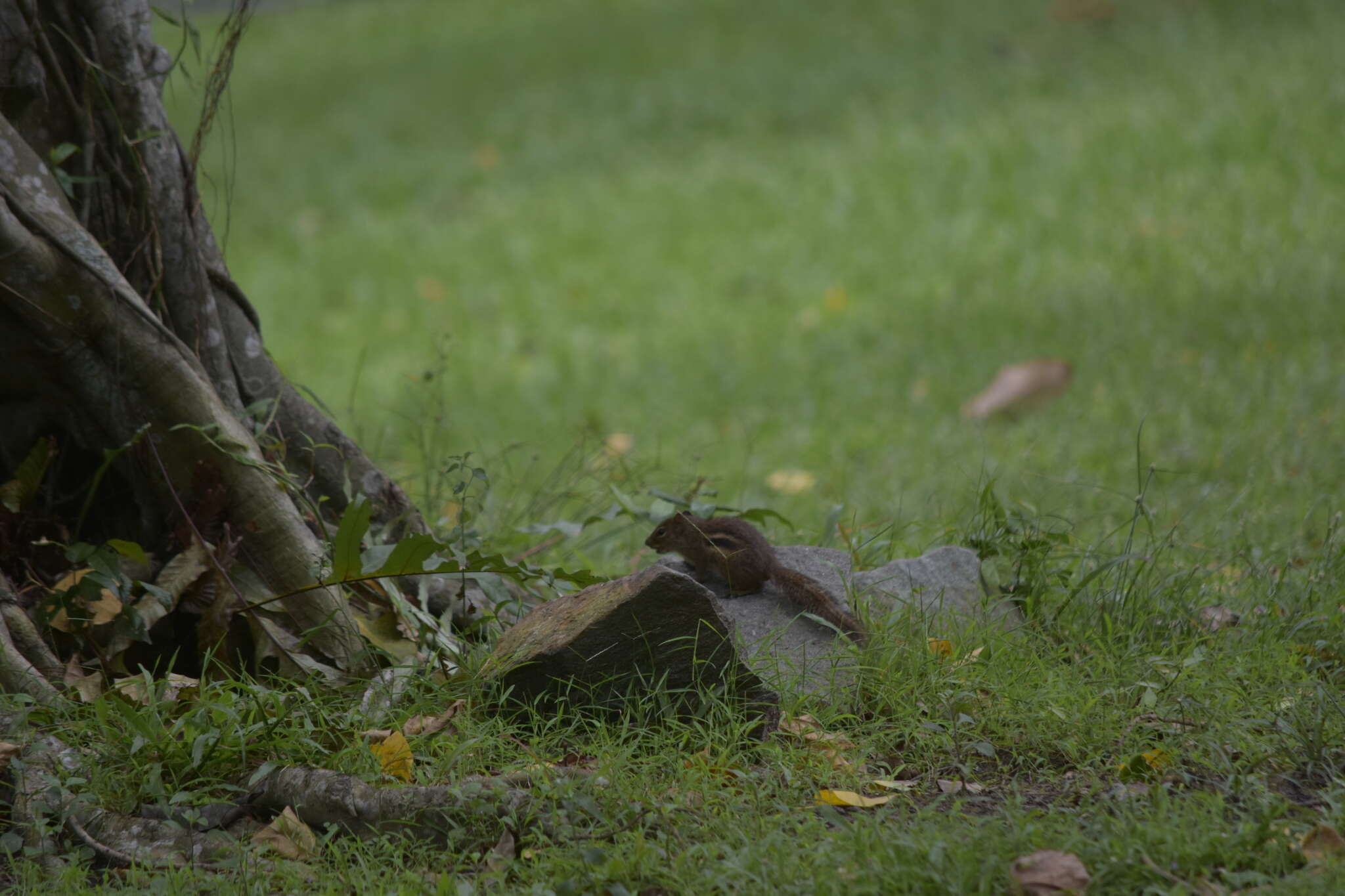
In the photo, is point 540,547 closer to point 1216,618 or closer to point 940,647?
point 940,647

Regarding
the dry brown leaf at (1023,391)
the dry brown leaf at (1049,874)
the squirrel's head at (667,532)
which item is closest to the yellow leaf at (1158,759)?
the dry brown leaf at (1049,874)

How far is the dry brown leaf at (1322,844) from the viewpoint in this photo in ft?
6.78

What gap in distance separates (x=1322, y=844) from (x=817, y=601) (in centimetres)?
120

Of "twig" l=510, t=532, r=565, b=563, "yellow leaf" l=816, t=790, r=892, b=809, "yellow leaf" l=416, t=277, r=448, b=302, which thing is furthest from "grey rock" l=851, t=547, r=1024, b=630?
"yellow leaf" l=416, t=277, r=448, b=302

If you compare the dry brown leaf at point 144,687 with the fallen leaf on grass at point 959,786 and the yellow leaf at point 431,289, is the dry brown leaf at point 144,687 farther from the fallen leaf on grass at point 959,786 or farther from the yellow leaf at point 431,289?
the yellow leaf at point 431,289

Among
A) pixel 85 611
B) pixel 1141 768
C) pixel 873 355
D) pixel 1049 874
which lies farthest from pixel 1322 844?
pixel 873 355

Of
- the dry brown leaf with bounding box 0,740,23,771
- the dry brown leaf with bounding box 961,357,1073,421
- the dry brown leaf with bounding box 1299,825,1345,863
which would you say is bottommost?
the dry brown leaf with bounding box 961,357,1073,421

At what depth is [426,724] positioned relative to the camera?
2621 millimetres

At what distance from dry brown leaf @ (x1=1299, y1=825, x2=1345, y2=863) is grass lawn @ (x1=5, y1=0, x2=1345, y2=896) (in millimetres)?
35

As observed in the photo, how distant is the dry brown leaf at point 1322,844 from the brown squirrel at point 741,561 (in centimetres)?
105

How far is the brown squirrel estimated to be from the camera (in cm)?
302

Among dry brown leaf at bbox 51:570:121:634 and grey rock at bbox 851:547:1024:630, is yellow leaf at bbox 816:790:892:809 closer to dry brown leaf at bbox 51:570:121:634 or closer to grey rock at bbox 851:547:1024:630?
grey rock at bbox 851:547:1024:630

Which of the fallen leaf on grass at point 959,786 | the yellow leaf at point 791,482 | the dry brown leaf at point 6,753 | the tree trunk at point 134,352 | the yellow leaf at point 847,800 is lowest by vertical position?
the yellow leaf at point 791,482

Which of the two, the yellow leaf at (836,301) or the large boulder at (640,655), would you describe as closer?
the large boulder at (640,655)
